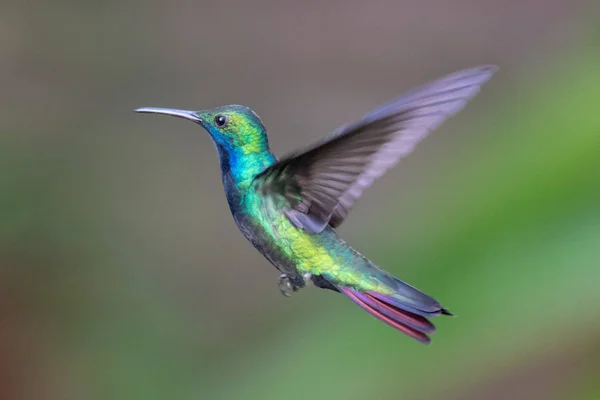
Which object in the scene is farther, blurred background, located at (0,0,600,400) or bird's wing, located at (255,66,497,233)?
blurred background, located at (0,0,600,400)

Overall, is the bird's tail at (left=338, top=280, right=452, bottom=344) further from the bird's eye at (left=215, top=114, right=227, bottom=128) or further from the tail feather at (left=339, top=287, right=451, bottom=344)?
the bird's eye at (left=215, top=114, right=227, bottom=128)

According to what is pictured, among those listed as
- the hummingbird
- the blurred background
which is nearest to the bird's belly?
the hummingbird

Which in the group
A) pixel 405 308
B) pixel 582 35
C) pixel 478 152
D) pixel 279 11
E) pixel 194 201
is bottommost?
pixel 194 201

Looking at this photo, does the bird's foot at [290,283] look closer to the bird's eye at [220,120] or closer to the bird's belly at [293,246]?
the bird's belly at [293,246]

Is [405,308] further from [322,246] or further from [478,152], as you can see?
[478,152]

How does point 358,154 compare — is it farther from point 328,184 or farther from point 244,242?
point 244,242

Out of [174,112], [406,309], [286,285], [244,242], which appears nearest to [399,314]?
[406,309]

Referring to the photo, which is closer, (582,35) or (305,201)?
(305,201)

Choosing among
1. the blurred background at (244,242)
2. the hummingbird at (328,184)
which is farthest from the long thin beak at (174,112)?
the blurred background at (244,242)

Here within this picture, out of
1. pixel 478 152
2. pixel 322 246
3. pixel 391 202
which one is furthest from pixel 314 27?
pixel 322 246
